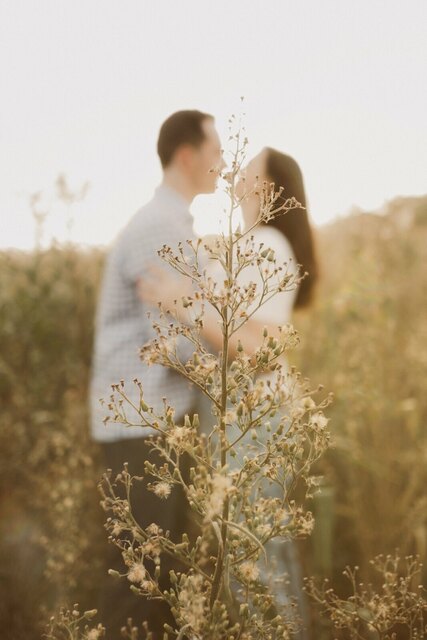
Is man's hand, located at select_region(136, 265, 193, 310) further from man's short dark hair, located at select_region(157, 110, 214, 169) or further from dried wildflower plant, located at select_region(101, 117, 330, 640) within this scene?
dried wildflower plant, located at select_region(101, 117, 330, 640)

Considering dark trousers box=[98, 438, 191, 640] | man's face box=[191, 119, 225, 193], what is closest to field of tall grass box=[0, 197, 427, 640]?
dark trousers box=[98, 438, 191, 640]

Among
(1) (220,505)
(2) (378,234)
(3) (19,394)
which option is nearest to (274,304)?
(2) (378,234)

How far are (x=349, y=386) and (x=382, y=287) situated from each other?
0.40m

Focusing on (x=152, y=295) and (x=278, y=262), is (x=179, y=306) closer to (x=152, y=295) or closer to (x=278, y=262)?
(x=152, y=295)

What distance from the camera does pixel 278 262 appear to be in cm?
215

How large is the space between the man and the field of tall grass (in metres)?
0.13

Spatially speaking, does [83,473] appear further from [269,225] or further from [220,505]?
[220,505]

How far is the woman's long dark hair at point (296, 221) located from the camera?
2.26 m

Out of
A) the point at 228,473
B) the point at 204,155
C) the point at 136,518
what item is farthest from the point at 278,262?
the point at 228,473

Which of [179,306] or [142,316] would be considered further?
[142,316]

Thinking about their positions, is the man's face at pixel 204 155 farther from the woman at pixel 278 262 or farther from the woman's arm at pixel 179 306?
the woman's arm at pixel 179 306

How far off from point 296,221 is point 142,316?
662mm

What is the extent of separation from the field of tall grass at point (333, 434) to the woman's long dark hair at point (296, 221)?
126mm

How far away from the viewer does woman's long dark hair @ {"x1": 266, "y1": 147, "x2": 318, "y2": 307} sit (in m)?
2.26
